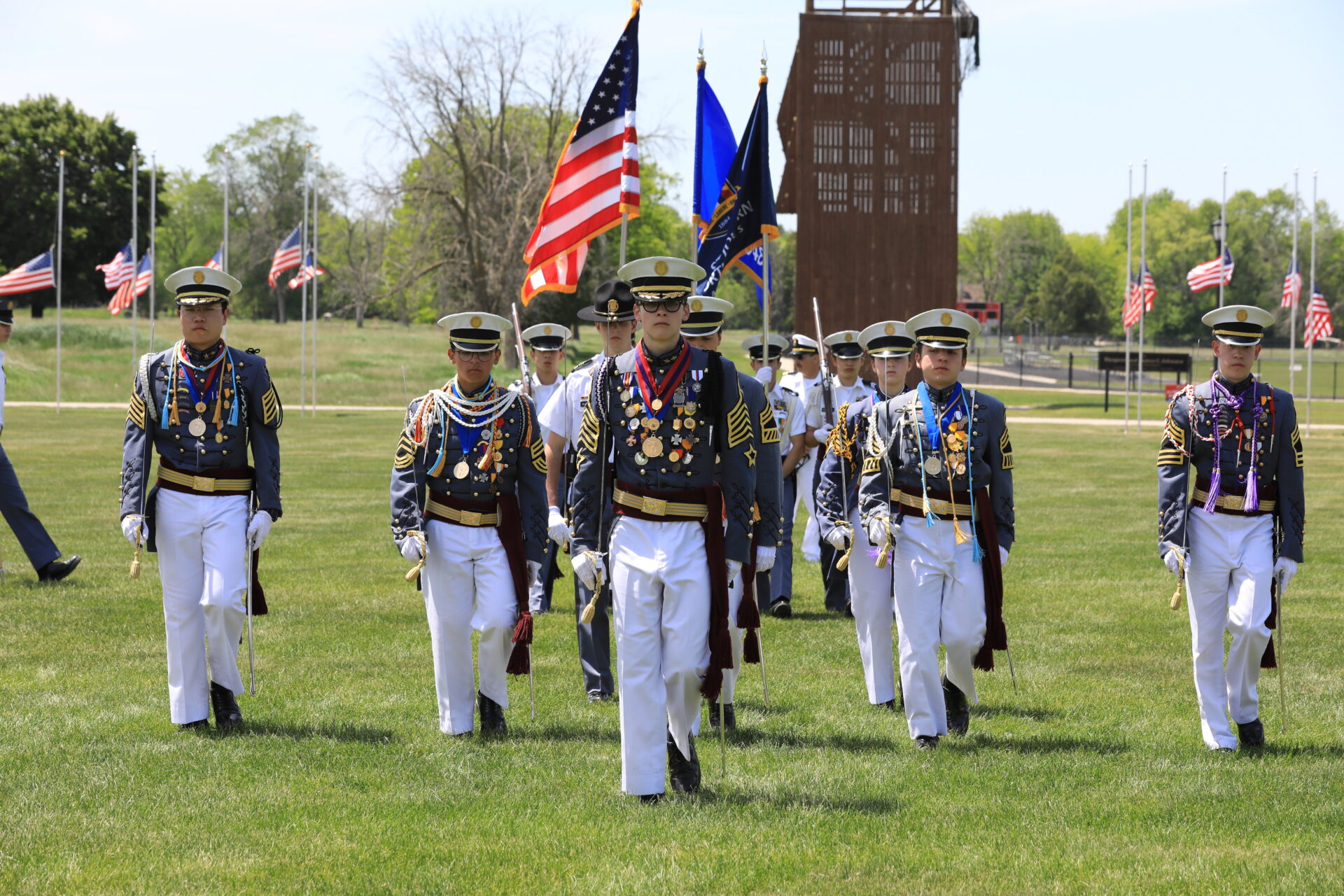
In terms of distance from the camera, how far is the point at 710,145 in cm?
1007

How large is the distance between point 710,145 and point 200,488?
450cm

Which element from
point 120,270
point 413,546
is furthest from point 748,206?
point 120,270

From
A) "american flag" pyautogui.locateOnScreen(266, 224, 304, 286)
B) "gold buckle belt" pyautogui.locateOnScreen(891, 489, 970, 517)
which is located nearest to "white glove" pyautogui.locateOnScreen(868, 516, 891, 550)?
"gold buckle belt" pyautogui.locateOnScreen(891, 489, 970, 517)

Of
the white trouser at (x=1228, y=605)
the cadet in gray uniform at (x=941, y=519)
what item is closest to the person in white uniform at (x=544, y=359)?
the cadet in gray uniform at (x=941, y=519)

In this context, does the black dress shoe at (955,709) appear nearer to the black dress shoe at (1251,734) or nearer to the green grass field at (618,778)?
the green grass field at (618,778)

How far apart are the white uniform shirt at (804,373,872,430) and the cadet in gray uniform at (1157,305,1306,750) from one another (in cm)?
419

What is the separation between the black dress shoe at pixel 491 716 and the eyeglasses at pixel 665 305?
2585 mm

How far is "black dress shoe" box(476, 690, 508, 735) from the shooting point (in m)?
7.60

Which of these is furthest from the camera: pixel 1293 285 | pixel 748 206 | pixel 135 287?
pixel 135 287

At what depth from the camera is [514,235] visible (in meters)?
52.5

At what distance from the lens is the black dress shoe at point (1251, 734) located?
7406mm

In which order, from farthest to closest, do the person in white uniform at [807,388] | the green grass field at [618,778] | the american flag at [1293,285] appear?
the american flag at [1293,285] < the person in white uniform at [807,388] < the green grass field at [618,778]

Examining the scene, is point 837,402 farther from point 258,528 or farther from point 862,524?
point 258,528

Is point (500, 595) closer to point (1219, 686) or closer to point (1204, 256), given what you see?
point (1219, 686)
